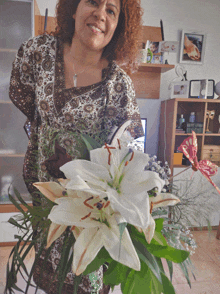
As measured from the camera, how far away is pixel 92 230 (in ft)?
0.98

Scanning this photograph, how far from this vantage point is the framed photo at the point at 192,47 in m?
2.57

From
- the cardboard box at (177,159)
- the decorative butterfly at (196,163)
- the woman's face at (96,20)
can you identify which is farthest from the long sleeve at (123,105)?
the cardboard box at (177,159)

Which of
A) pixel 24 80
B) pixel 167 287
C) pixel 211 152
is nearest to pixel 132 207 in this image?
pixel 167 287

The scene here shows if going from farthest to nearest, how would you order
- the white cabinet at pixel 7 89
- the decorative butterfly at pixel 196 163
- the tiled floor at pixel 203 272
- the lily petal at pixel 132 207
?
the white cabinet at pixel 7 89 < the tiled floor at pixel 203 272 < the decorative butterfly at pixel 196 163 < the lily petal at pixel 132 207

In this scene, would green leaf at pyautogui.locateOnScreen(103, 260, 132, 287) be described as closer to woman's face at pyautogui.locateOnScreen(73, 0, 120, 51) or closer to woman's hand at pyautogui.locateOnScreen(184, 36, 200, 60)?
woman's face at pyautogui.locateOnScreen(73, 0, 120, 51)

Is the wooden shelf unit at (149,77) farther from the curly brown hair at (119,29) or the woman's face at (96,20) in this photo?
the woman's face at (96,20)

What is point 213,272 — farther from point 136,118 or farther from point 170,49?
point 170,49

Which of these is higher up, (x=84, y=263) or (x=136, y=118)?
(x=136, y=118)

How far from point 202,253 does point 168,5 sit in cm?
256

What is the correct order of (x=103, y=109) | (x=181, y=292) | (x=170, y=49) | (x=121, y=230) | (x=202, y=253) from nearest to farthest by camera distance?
(x=121, y=230), (x=103, y=109), (x=181, y=292), (x=202, y=253), (x=170, y=49)

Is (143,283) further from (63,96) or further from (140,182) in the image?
(63,96)

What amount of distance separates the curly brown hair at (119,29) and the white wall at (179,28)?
1905mm

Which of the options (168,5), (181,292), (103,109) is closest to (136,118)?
(103,109)

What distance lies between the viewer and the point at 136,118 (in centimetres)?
66
